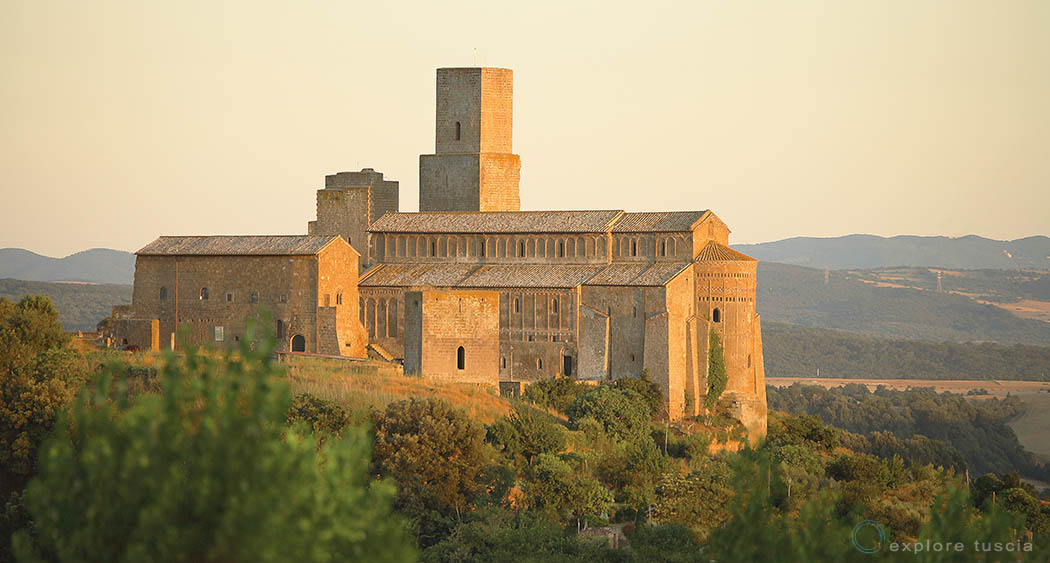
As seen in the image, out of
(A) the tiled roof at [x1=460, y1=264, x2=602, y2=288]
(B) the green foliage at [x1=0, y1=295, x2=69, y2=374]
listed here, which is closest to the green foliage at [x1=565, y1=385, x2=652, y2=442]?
(A) the tiled roof at [x1=460, y1=264, x2=602, y2=288]

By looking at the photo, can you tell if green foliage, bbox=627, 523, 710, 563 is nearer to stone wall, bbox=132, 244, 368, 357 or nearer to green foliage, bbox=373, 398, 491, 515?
green foliage, bbox=373, 398, 491, 515

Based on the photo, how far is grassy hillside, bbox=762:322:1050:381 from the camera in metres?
150

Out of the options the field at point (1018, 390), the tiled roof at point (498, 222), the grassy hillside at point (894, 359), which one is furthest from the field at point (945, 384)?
the tiled roof at point (498, 222)

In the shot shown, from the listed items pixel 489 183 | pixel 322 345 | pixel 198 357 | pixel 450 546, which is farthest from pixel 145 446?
pixel 489 183

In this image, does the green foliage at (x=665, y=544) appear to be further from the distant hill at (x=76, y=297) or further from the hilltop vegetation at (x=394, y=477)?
the distant hill at (x=76, y=297)

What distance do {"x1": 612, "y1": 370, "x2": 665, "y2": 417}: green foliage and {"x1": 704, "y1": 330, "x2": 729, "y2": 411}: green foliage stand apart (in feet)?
10.9

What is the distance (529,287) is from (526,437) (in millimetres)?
18452

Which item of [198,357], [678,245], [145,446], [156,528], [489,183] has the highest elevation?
[489,183]

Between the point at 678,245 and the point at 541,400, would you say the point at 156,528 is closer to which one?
the point at 541,400

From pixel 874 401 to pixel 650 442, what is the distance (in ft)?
254

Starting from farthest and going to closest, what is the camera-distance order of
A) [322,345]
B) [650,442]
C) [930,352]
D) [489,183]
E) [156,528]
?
[930,352]
[489,183]
[322,345]
[650,442]
[156,528]

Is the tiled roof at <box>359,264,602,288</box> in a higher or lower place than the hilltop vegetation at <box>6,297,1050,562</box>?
higher

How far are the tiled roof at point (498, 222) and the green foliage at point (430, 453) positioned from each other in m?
23.4

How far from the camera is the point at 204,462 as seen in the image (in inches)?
420
